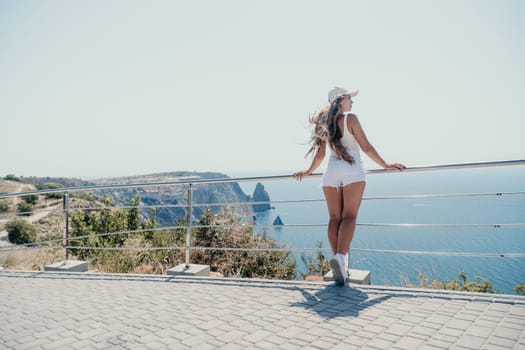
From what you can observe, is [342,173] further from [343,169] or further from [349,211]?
[349,211]

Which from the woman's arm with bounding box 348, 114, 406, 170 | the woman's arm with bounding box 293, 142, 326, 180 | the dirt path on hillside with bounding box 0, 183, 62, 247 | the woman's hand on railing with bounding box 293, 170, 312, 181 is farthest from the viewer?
the dirt path on hillside with bounding box 0, 183, 62, 247

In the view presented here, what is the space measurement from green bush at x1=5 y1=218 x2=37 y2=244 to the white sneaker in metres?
43.3

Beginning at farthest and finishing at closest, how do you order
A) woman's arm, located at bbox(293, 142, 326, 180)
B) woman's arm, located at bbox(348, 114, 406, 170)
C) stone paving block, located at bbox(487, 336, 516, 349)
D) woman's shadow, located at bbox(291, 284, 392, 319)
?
1. woman's arm, located at bbox(293, 142, 326, 180)
2. woman's arm, located at bbox(348, 114, 406, 170)
3. woman's shadow, located at bbox(291, 284, 392, 319)
4. stone paving block, located at bbox(487, 336, 516, 349)

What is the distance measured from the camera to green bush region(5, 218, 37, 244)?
40.2m

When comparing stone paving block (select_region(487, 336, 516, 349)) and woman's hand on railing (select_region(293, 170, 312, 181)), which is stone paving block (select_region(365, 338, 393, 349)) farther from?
woman's hand on railing (select_region(293, 170, 312, 181))

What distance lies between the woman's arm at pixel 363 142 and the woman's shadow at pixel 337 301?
4.15 ft

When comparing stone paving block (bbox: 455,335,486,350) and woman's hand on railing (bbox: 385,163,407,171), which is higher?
woman's hand on railing (bbox: 385,163,407,171)

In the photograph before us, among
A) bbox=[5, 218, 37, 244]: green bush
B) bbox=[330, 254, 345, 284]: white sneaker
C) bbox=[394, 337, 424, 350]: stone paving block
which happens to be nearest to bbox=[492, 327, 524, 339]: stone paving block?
bbox=[394, 337, 424, 350]: stone paving block

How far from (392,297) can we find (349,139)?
1533mm

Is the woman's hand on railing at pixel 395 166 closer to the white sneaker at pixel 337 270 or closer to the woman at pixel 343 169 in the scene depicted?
the woman at pixel 343 169

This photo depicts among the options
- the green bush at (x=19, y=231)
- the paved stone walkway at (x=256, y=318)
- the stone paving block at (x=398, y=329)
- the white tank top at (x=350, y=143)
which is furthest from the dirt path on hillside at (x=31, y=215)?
the stone paving block at (x=398, y=329)

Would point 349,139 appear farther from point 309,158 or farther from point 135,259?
point 135,259

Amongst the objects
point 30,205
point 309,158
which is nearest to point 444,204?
point 30,205

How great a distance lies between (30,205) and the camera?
49969 mm
